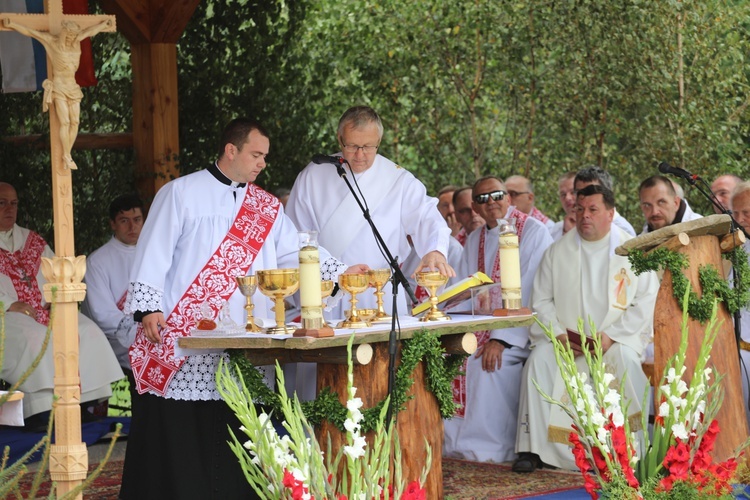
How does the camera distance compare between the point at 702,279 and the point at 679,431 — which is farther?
the point at 702,279

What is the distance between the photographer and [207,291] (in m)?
5.93

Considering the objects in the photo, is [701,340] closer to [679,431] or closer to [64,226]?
[679,431]

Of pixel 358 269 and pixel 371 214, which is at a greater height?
pixel 371 214

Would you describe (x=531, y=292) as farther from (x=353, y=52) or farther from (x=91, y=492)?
(x=353, y=52)

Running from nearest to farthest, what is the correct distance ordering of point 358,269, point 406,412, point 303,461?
point 303,461 < point 406,412 < point 358,269

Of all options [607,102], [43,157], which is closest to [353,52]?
[607,102]

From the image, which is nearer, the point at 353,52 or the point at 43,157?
the point at 43,157

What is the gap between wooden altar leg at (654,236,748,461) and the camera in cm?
637

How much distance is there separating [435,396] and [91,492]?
2.66 meters

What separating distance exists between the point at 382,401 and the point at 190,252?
135 cm

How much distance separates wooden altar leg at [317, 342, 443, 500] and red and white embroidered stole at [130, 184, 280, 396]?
827mm

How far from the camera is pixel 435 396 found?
5617 millimetres

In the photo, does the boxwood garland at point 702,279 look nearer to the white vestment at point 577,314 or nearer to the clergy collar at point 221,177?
the white vestment at point 577,314

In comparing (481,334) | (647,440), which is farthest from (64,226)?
(481,334)
